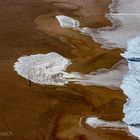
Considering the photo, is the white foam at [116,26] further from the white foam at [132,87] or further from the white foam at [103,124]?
the white foam at [103,124]

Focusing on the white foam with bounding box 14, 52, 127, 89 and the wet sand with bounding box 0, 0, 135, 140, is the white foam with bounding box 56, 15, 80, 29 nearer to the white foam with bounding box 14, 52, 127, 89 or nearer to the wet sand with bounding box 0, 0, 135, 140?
the wet sand with bounding box 0, 0, 135, 140

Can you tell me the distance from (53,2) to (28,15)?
39 cm

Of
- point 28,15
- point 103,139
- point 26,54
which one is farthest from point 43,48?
point 103,139

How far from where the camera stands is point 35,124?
1.57 meters

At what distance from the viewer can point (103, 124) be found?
5.28 feet

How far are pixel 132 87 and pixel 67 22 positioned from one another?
0.97m

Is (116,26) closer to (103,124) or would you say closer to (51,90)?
(51,90)

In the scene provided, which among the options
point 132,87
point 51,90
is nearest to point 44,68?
point 51,90

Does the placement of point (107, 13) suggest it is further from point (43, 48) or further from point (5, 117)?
point (5, 117)

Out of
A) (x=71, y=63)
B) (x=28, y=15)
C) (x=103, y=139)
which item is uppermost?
(x=28, y=15)

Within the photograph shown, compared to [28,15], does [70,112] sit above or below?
below

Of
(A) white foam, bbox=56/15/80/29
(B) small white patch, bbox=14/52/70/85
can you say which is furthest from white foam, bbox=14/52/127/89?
(A) white foam, bbox=56/15/80/29

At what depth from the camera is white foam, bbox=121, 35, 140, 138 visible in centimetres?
162

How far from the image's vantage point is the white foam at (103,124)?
62.7 inches
